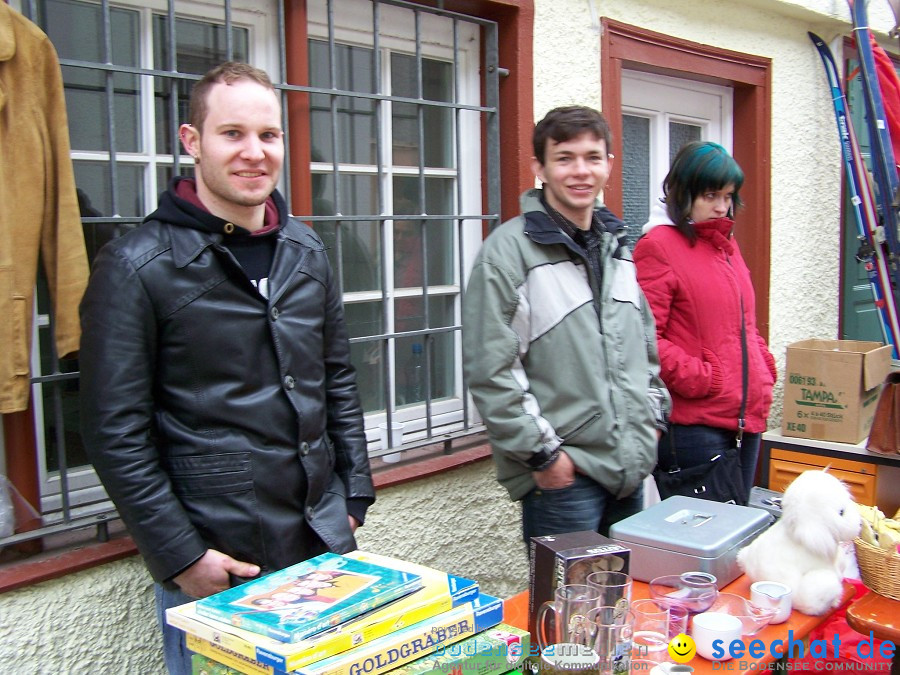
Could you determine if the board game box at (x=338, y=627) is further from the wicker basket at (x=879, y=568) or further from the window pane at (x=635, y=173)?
the window pane at (x=635, y=173)

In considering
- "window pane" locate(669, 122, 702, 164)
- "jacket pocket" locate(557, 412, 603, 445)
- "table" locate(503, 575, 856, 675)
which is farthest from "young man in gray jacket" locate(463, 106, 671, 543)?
"window pane" locate(669, 122, 702, 164)

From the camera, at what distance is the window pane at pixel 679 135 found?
4.41 metres

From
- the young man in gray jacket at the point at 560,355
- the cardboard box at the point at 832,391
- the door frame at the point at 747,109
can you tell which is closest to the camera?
the young man in gray jacket at the point at 560,355

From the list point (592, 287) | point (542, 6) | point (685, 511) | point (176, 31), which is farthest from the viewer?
point (542, 6)

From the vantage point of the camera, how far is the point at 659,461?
2984 mm

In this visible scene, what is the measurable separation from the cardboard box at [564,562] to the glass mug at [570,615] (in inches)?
2.8

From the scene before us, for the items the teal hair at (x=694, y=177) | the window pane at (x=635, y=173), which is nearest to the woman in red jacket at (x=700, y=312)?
the teal hair at (x=694, y=177)

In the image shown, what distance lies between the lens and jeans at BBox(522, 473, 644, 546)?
2.32m

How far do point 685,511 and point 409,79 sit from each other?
1.83 m

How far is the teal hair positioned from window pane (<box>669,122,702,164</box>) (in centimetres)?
148

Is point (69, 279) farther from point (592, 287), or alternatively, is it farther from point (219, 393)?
point (592, 287)

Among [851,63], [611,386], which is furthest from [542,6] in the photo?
[851,63]

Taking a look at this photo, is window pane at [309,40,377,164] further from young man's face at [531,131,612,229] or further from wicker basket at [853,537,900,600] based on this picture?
wicker basket at [853,537,900,600]

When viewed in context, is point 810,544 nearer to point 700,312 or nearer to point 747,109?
point 700,312
